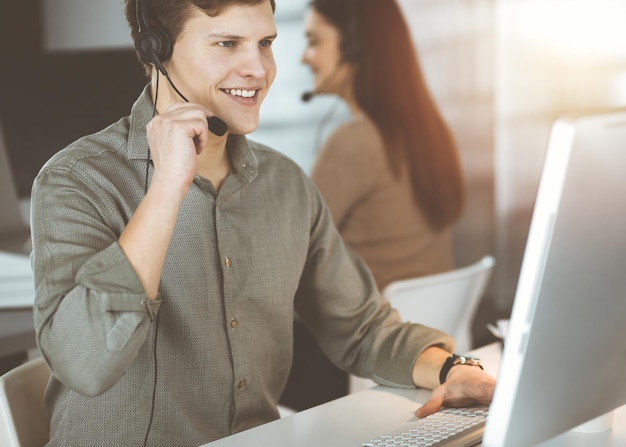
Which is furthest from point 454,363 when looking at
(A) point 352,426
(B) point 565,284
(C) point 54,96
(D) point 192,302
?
(C) point 54,96

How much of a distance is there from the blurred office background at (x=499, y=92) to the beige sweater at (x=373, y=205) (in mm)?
568

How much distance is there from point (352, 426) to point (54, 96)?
4.27 ft

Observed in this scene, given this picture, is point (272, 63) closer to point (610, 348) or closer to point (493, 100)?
point (610, 348)

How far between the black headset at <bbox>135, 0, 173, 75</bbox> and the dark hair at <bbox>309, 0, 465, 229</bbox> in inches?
57.9

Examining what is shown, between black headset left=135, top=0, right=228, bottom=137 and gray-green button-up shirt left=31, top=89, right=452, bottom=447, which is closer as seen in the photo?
gray-green button-up shirt left=31, top=89, right=452, bottom=447

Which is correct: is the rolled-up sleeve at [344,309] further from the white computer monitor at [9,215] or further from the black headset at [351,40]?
the black headset at [351,40]

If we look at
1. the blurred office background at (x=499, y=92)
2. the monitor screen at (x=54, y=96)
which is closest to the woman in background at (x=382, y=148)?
the blurred office background at (x=499, y=92)

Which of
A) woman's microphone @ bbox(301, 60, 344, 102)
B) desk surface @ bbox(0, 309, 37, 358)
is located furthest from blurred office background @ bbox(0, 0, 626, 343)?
desk surface @ bbox(0, 309, 37, 358)

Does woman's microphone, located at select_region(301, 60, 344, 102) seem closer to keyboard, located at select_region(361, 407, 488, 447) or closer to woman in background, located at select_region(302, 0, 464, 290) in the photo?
woman in background, located at select_region(302, 0, 464, 290)

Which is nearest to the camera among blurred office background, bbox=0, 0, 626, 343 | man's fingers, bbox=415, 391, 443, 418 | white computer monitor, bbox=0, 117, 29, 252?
man's fingers, bbox=415, 391, 443, 418

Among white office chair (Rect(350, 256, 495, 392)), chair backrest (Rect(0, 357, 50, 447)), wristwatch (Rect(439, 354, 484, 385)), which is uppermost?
chair backrest (Rect(0, 357, 50, 447))

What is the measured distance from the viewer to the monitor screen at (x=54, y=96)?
6.86 feet

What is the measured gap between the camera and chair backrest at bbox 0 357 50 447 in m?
1.26

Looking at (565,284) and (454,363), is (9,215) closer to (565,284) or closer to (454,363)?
(454,363)
